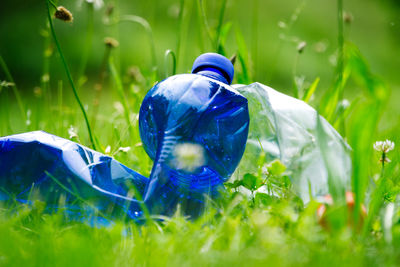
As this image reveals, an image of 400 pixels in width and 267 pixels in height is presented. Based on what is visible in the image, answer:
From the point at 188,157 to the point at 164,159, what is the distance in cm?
10

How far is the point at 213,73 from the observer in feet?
3.13

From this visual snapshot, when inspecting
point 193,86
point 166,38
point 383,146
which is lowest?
point 166,38

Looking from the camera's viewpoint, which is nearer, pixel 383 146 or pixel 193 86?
pixel 193 86

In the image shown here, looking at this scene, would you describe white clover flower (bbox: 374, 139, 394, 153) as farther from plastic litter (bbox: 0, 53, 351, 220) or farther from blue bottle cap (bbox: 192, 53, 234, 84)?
blue bottle cap (bbox: 192, 53, 234, 84)

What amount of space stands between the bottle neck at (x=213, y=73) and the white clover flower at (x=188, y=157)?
0.50ft

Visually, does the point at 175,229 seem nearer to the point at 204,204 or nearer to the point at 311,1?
the point at 204,204

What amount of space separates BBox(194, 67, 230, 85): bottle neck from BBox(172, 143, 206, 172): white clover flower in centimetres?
15

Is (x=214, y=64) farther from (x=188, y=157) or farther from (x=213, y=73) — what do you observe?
(x=188, y=157)

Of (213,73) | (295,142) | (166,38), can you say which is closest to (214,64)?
(213,73)

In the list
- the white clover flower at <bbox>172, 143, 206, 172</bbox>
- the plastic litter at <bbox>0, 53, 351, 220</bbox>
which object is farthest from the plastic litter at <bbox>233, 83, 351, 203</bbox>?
the white clover flower at <bbox>172, 143, 206, 172</bbox>

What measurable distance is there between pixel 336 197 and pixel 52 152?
55 centimetres

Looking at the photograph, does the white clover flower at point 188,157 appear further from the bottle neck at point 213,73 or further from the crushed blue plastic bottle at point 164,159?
the bottle neck at point 213,73

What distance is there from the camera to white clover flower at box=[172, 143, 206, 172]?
0.77 metres

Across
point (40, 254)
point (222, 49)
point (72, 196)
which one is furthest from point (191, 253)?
point (222, 49)
